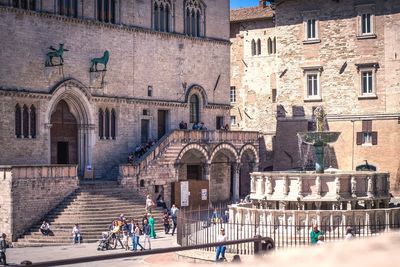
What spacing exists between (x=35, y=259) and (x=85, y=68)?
1395 cm

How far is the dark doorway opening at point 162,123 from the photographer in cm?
4141

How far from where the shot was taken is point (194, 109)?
44031 mm

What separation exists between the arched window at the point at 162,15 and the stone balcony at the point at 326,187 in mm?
17748

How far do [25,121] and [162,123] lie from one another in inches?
385

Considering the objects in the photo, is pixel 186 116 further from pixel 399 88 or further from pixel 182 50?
pixel 399 88

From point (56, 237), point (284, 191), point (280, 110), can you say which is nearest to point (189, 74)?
point (280, 110)

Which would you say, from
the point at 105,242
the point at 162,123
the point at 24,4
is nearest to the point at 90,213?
the point at 105,242

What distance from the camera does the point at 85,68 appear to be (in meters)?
36.7

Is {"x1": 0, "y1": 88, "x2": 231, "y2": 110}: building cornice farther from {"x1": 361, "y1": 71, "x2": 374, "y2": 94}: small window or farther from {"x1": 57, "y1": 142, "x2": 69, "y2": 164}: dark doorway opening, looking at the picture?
{"x1": 361, "y1": 71, "x2": 374, "y2": 94}: small window

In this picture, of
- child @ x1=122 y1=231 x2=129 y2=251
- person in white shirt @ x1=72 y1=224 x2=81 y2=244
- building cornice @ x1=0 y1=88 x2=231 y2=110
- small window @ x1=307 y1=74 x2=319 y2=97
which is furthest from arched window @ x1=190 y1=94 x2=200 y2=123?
person in white shirt @ x1=72 y1=224 x2=81 y2=244

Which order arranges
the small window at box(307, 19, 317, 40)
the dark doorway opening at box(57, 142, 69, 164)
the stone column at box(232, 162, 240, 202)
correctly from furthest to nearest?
the small window at box(307, 19, 317, 40)
the stone column at box(232, 162, 240, 202)
the dark doorway opening at box(57, 142, 69, 164)

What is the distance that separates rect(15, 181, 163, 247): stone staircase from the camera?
A: 98.1ft

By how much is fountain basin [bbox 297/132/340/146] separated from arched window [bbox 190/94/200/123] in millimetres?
17866

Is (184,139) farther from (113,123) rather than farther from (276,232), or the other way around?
(276,232)
